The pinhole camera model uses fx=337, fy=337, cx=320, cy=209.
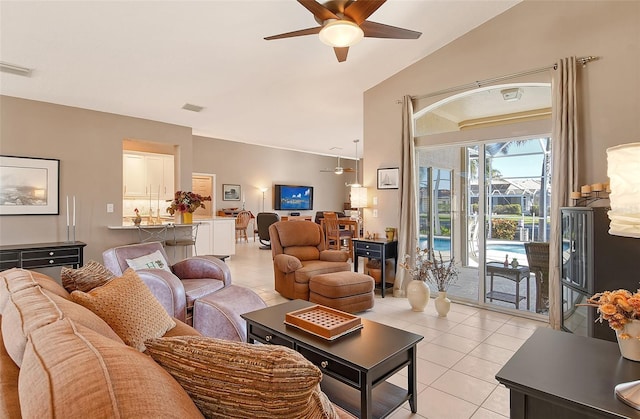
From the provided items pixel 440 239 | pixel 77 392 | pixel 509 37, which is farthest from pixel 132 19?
pixel 440 239

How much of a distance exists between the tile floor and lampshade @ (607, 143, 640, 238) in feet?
4.62

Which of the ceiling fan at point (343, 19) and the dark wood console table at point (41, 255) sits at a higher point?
the ceiling fan at point (343, 19)

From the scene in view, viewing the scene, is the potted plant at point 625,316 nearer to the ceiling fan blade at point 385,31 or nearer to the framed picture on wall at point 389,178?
the ceiling fan blade at point 385,31

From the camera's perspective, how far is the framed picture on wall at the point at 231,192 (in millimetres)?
9730

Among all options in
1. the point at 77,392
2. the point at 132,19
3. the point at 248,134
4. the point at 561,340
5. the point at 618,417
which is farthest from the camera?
the point at 248,134

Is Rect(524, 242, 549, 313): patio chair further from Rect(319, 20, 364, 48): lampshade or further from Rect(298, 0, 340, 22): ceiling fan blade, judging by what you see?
Rect(298, 0, 340, 22): ceiling fan blade

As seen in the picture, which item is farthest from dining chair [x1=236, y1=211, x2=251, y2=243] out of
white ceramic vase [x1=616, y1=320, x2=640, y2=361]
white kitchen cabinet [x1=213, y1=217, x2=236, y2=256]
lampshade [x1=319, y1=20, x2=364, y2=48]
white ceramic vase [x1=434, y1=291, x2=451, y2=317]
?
white ceramic vase [x1=616, y1=320, x2=640, y2=361]

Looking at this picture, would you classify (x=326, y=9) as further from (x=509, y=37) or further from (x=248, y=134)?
(x=248, y=134)

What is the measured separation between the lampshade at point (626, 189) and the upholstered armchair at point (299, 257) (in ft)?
10.5

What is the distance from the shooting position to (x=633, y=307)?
1.22 metres

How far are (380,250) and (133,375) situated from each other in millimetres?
4191

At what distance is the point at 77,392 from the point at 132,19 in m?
3.47

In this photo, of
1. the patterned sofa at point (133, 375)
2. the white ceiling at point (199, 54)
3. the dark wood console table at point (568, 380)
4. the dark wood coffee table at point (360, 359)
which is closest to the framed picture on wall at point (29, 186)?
the white ceiling at point (199, 54)

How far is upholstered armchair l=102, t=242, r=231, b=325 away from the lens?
270 cm
